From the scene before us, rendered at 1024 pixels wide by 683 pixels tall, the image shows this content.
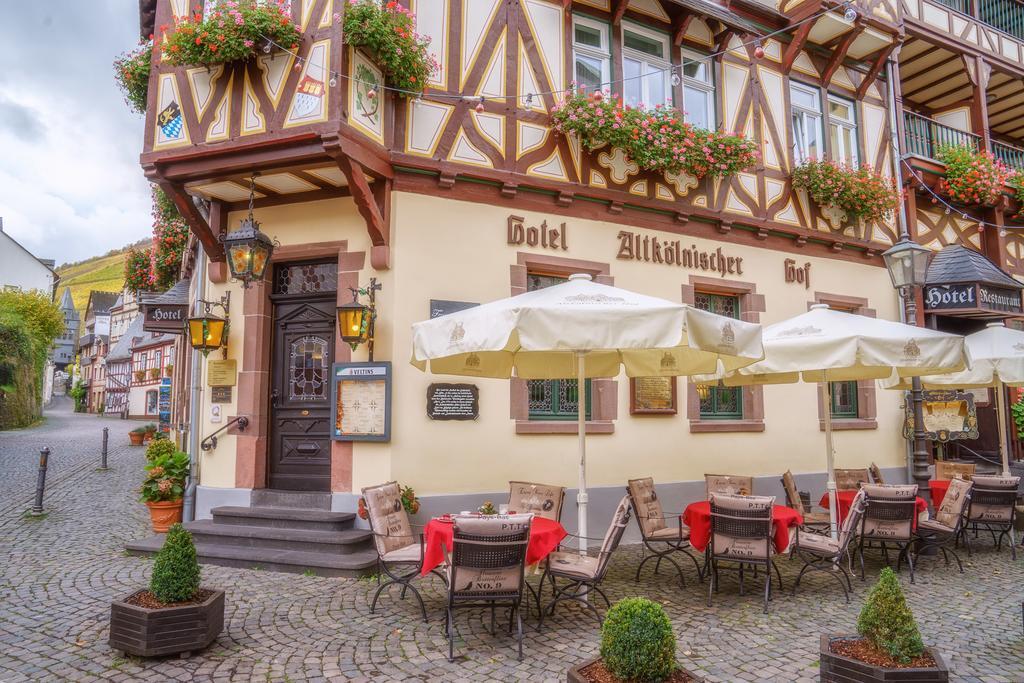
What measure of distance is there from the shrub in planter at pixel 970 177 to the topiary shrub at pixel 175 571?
1341 cm

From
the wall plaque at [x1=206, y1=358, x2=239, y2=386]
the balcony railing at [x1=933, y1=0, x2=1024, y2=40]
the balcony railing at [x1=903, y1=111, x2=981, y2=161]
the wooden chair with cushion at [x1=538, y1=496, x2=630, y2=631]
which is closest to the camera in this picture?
the wooden chair with cushion at [x1=538, y1=496, x2=630, y2=631]

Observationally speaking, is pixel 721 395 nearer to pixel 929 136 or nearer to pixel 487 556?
pixel 487 556

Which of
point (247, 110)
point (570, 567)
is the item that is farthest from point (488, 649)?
point (247, 110)

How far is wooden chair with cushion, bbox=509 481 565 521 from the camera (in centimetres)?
644

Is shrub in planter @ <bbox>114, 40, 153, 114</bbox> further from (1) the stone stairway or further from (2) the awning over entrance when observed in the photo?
(2) the awning over entrance

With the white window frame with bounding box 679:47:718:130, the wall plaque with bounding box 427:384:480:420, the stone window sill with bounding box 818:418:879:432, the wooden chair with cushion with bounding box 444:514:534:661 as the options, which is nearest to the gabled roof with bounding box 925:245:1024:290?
the stone window sill with bounding box 818:418:879:432

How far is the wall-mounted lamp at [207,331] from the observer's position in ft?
25.9

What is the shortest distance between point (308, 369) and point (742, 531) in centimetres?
524

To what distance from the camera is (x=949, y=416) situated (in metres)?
11.1

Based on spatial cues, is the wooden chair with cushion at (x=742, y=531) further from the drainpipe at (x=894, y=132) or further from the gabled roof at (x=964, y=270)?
the gabled roof at (x=964, y=270)

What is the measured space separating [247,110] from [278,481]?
423 cm

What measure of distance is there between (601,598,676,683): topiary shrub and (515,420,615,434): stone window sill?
15.0 feet

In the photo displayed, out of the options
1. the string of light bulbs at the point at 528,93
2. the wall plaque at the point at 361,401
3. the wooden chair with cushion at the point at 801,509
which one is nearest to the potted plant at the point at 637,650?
the wall plaque at the point at 361,401

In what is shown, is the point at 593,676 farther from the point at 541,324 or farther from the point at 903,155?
the point at 903,155
